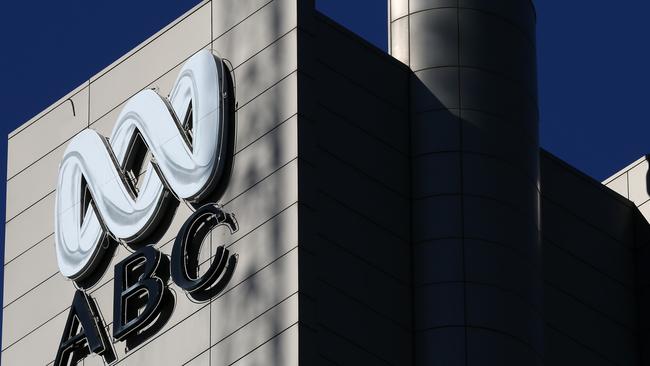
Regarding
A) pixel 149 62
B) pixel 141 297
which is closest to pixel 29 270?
pixel 141 297

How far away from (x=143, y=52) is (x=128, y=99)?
4.78 feet

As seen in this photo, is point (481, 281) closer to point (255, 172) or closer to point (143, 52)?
point (255, 172)

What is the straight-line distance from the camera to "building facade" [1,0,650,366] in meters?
59.8

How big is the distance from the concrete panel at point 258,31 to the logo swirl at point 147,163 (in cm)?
50

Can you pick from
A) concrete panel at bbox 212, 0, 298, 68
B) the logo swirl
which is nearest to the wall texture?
concrete panel at bbox 212, 0, 298, 68

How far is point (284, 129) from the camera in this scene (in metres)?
60.4

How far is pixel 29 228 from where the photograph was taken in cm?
6900

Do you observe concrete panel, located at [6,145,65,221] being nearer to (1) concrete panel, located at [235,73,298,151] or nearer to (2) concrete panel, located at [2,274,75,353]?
(2) concrete panel, located at [2,274,75,353]

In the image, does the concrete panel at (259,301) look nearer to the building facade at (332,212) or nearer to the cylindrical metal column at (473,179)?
the building facade at (332,212)

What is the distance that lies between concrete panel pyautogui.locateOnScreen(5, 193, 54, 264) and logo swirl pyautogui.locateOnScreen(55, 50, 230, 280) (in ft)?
2.98

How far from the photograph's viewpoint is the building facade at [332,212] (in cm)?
5981

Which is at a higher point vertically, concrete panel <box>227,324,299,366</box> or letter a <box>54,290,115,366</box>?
letter a <box>54,290,115,366</box>

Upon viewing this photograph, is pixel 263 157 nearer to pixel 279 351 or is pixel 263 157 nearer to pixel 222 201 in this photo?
pixel 222 201

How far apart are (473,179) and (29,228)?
44.7 ft
